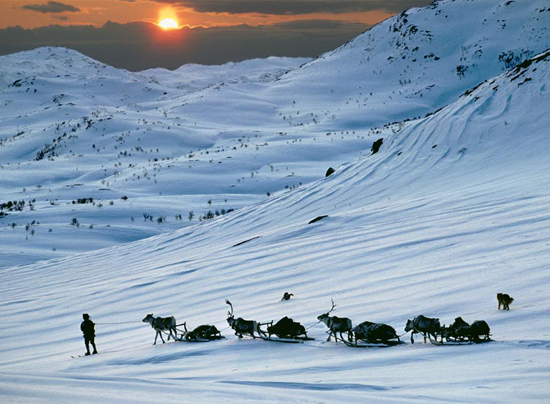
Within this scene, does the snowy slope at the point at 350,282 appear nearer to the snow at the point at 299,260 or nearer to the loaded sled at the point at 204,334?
the snow at the point at 299,260

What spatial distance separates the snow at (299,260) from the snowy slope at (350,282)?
43mm

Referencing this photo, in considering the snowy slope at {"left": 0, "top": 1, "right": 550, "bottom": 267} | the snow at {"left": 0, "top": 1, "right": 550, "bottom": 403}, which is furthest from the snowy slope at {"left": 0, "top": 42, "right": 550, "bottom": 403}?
the snowy slope at {"left": 0, "top": 1, "right": 550, "bottom": 267}

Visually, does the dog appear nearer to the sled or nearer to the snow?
the snow

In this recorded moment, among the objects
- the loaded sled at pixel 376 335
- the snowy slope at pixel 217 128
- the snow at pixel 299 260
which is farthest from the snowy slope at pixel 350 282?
the snowy slope at pixel 217 128


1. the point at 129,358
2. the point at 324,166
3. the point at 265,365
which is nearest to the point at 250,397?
the point at 265,365

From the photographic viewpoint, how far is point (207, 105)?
64562 mm

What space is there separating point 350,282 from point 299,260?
2.56 m

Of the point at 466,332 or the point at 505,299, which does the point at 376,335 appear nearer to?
the point at 466,332

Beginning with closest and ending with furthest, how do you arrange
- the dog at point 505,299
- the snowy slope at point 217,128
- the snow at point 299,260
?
the snow at point 299,260 < the dog at point 505,299 < the snowy slope at point 217,128

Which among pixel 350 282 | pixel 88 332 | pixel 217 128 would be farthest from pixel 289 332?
pixel 217 128

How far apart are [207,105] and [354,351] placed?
5921 cm

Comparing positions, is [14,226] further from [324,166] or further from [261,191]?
[324,166]

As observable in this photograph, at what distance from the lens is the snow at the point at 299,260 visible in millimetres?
5695

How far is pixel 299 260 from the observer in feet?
40.9
